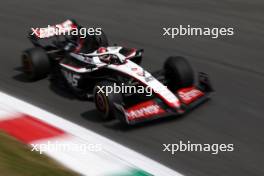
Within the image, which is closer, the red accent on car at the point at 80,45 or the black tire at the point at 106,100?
the black tire at the point at 106,100

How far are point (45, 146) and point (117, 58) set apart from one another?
1.89 meters

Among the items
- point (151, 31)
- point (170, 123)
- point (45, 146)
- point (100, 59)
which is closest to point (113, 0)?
point (151, 31)

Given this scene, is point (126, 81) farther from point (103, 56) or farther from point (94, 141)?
point (94, 141)

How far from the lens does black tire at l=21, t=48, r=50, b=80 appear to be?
802 cm

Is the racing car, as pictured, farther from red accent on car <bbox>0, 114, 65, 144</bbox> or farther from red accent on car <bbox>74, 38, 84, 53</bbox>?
red accent on car <bbox>0, 114, 65, 144</bbox>

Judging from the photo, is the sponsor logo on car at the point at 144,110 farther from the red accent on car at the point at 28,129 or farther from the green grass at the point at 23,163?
the green grass at the point at 23,163

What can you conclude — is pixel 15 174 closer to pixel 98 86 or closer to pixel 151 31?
pixel 98 86

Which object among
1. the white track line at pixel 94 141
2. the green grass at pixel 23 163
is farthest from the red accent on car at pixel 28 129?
the green grass at pixel 23 163

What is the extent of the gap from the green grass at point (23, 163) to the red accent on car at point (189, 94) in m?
2.10

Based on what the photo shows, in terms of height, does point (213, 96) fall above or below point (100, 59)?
below

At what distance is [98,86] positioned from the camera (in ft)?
22.4

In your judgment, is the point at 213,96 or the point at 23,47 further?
the point at 23,47

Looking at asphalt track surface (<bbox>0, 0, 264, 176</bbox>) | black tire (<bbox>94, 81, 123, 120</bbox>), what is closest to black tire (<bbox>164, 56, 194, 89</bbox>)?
asphalt track surface (<bbox>0, 0, 264, 176</bbox>)

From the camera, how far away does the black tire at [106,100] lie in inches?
264
